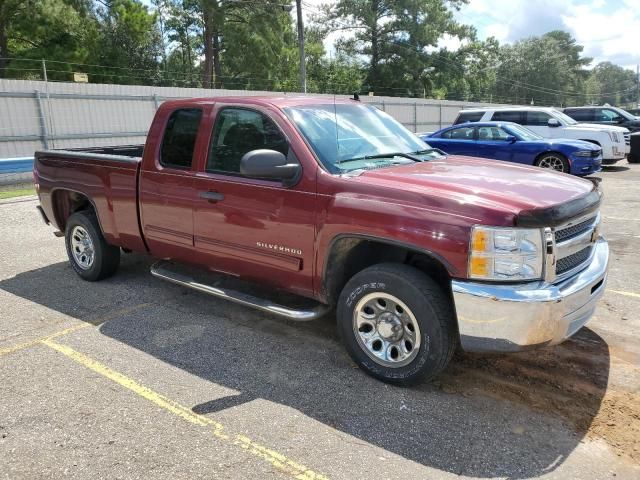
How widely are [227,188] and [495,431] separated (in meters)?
2.57

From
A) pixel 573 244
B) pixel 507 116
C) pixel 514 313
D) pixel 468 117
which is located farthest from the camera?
pixel 468 117

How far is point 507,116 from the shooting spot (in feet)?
52.1

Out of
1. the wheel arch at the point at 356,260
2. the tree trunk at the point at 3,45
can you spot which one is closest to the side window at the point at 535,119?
the wheel arch at the point at 356,260

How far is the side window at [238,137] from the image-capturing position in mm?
4151

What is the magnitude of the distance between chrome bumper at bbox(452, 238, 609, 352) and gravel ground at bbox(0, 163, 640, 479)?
0.48 m

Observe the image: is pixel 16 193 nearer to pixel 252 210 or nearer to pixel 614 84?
pixel 252 210

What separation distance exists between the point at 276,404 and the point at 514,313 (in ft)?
5.08

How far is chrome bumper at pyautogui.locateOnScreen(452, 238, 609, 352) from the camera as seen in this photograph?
3.05m

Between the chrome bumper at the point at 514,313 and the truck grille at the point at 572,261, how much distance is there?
89 millimetres

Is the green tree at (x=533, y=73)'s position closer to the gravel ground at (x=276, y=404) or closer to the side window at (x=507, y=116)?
the side window at (x=507, y=116)

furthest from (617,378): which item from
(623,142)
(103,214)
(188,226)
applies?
(623,142)

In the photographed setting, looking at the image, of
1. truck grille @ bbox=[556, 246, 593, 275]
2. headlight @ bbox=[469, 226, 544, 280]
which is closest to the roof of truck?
headlight @ bbox=[469, 226, 544, 280]

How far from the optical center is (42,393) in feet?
11.8

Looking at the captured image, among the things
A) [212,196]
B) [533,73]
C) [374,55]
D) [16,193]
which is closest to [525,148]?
[212,196]
